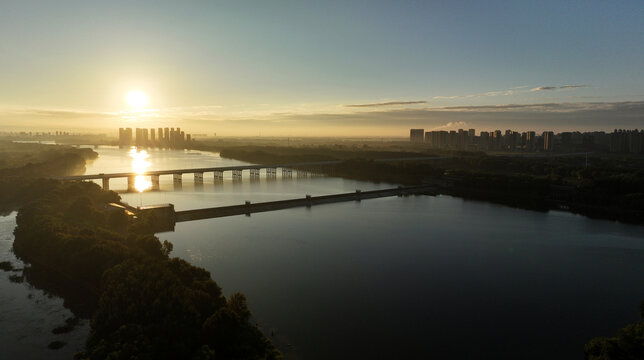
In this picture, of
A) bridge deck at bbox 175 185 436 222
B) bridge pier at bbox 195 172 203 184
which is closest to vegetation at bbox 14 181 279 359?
bridge deck at bbox 175 185 436 222

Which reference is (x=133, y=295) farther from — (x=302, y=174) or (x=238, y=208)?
(x=302, y=174)

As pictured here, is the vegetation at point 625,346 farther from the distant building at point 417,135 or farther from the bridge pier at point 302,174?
the distant building at point 417,135

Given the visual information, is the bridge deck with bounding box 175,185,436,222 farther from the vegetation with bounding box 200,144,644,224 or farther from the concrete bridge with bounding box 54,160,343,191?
the concrete bridge with bounding box 54,160,343,191

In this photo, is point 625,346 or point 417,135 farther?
point 417,135

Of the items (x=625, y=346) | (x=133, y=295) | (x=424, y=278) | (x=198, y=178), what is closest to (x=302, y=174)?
(x=198, y=178)

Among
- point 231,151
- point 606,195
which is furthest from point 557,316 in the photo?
point 231,151

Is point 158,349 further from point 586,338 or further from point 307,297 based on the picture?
point 586,338
